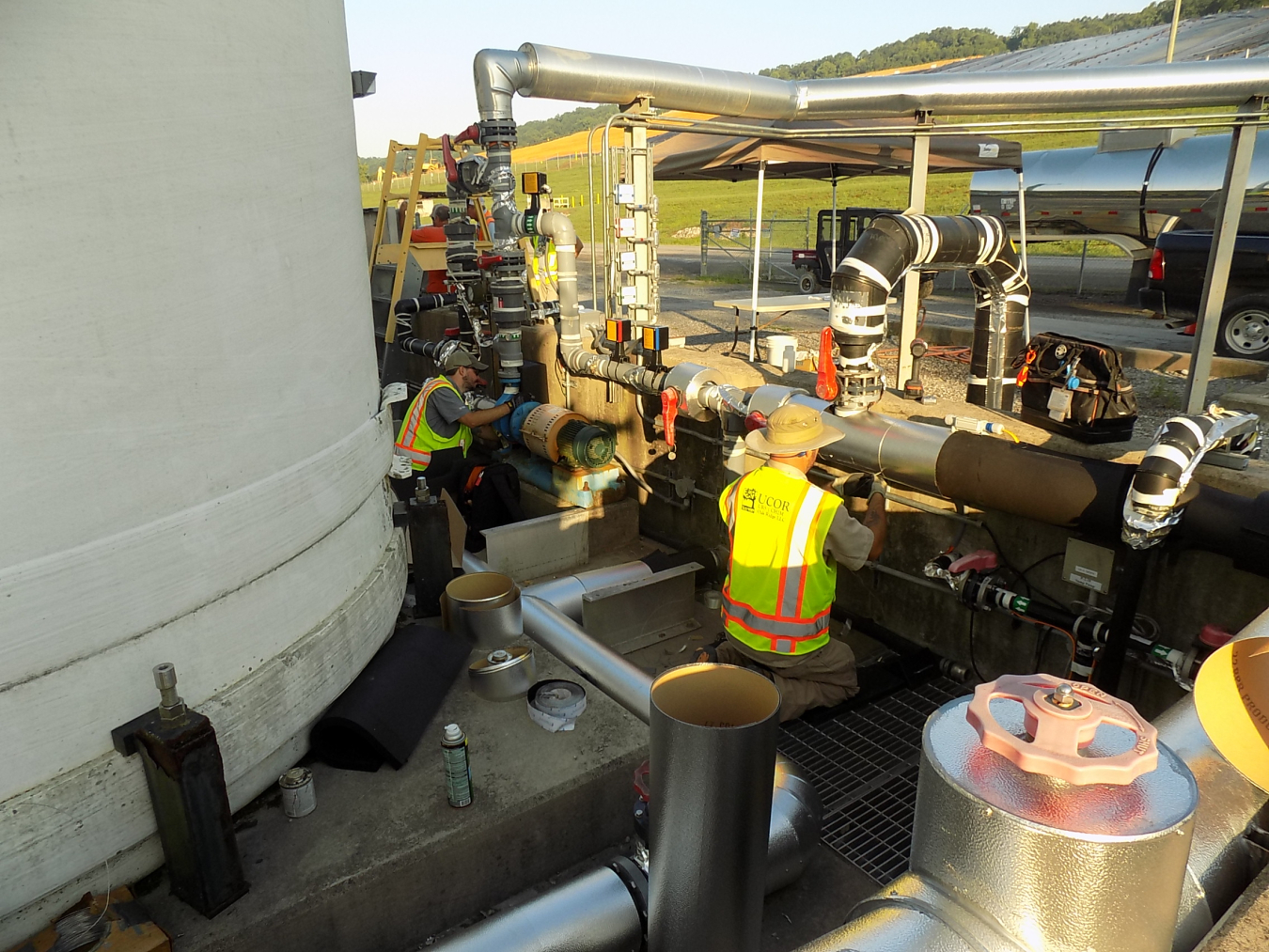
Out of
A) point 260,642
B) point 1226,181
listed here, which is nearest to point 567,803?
point 260,642

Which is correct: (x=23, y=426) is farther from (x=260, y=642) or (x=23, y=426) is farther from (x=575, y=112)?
(x=575, y=112)

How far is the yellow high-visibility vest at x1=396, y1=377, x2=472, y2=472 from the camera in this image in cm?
713

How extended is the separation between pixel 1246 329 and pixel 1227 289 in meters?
0.67

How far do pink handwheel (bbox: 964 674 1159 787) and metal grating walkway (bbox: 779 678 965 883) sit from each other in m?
2.44

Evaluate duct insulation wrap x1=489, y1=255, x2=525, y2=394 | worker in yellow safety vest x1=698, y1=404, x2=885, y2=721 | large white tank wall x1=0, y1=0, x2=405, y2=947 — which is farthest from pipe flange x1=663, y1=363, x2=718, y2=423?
large white tank wall x1=0, y1=0, x2=405, y2=947

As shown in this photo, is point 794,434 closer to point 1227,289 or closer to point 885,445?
point 885,445

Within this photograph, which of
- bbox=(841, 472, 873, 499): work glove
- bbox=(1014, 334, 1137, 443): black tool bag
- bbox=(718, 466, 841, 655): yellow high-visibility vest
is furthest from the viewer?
bbox=(841, 472, 873, 499): work glove

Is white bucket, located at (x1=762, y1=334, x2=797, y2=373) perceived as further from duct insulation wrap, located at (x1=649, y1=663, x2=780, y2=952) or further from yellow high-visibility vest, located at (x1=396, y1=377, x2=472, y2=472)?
duct insulation wrap, located at (x1=649, y1=663, x2=780, y2=952)

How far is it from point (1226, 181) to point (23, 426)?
7.06m

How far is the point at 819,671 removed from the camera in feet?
15.3

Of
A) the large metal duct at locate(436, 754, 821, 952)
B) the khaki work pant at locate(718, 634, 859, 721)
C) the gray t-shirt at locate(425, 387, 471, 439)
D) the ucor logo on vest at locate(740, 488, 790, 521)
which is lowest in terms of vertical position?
the khaki work pant at locate(718, 634, 859, 721)

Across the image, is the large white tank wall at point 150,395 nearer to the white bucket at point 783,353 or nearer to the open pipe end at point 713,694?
the open pipe end at point 713,694

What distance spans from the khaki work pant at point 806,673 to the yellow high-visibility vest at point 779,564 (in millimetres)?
71

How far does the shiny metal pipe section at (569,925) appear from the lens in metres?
2.45
